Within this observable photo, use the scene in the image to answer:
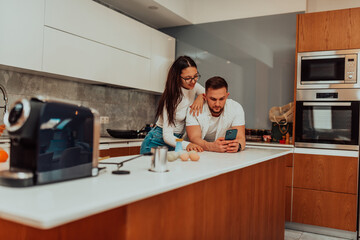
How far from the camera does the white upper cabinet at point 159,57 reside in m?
4.52

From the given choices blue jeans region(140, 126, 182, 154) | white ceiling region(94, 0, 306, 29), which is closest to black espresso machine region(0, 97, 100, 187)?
blue jeans region(140, 126, 182, 154)

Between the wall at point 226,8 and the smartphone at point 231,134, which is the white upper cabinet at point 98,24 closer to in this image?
the wall at point 226,8

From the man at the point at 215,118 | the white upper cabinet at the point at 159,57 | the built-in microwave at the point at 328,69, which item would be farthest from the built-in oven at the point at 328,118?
the white upper cabinet at the point at 159,57

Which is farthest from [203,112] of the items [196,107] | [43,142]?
[43,142]

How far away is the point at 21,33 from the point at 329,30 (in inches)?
120

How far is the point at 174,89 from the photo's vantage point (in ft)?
7.99

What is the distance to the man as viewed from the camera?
92.7 inches

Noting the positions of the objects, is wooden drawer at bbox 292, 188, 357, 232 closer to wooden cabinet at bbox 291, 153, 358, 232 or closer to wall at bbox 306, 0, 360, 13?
wooden cabinet at bbox 291, 153, 358, 232

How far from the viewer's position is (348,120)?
359 cm

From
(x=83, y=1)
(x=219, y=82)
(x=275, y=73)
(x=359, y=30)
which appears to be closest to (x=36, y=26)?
(x=83, y=1)

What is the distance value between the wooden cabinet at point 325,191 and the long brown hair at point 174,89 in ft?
6.29

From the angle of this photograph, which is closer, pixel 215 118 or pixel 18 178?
pixel 18 178

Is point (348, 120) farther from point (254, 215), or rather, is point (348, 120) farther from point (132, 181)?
point (132, 181)

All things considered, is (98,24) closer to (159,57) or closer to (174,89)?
(159,57)
